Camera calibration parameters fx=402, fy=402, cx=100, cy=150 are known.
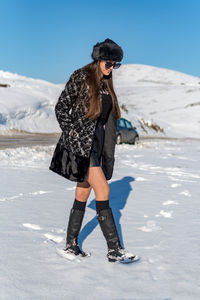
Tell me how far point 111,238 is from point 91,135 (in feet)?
2.73

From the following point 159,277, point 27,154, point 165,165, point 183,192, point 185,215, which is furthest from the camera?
point 27,154

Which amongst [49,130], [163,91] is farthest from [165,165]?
[163,91]

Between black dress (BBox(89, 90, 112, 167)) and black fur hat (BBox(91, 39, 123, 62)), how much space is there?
0.28 meters

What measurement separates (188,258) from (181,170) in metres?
5.85

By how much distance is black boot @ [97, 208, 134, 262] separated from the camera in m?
3.14

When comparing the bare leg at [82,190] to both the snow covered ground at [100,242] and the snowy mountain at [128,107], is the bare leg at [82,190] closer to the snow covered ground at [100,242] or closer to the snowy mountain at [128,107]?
the snow covered ground at [100,242]

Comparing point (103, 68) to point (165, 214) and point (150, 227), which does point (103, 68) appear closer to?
point (150, 227)

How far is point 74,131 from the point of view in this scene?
10.2 ft

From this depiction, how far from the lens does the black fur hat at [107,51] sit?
3.24 meters

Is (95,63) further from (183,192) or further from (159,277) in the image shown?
(183,192)

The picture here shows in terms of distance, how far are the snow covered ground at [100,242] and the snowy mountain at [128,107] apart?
17.2 meters

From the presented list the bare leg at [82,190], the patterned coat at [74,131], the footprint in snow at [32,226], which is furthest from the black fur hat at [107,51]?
the footprint in snow at [32,226]

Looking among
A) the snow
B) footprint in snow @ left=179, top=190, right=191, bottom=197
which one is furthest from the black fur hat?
footprint in snow @ left=179, top=190, right=191, bottom=197

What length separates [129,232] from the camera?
13.3ft
